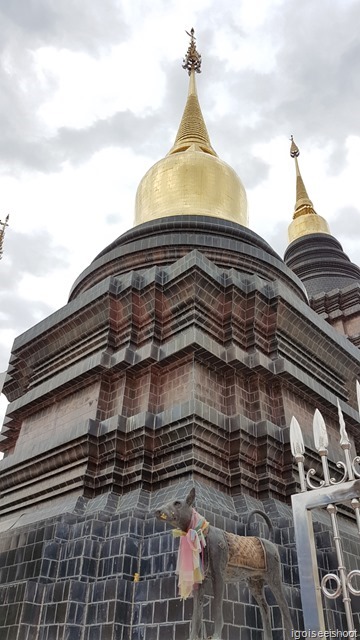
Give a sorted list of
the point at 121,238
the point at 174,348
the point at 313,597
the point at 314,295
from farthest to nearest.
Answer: the point at 314,295 < the point at 121,238 < the point at 174,348 < the point at 313,597

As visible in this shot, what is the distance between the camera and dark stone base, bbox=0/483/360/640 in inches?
272

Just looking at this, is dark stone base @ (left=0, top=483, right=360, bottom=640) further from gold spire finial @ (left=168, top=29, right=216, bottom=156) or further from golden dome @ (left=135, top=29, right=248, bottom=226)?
gold spire finial @ (left=168, top=29, right=216, bottom=156)

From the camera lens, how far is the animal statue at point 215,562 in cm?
537

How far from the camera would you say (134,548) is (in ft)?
25.1

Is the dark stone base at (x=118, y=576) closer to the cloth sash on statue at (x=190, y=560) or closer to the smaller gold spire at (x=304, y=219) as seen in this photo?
the cloth sash on statue at (x=190, y=560)

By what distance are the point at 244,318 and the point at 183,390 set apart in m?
2.27

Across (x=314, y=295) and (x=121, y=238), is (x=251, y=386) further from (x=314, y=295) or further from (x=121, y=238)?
(x=314, y=295)

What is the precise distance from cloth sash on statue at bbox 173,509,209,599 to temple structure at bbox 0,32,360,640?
59.0 inches

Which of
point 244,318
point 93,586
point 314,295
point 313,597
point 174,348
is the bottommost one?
point 313,597

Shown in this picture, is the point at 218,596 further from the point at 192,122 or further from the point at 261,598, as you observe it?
the point at 192,122

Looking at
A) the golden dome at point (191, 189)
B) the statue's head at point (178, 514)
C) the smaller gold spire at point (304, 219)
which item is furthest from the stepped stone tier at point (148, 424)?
the smaller gold spire at point (304, 219)

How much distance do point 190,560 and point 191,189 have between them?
1185cm

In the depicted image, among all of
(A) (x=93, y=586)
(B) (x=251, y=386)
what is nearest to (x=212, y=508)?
(A) (x=93, y=586)

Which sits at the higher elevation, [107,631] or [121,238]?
[121,238]
